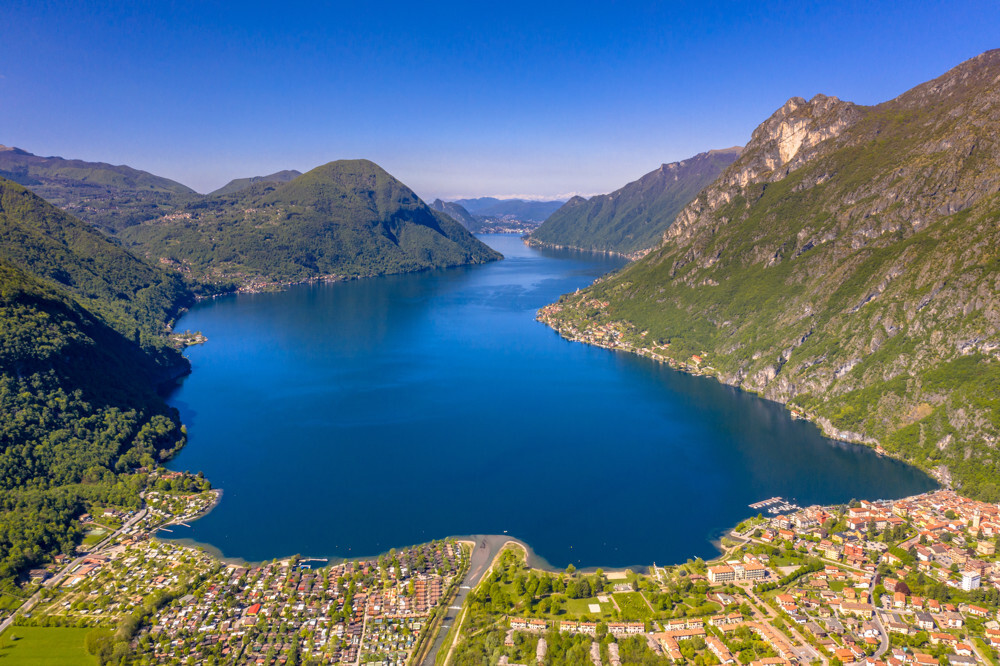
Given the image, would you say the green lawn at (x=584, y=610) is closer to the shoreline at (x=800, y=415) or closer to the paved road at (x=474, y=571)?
the paved road at (x=474, y=571)

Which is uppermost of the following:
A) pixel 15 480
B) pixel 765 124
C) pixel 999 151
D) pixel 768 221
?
pixel 765 124

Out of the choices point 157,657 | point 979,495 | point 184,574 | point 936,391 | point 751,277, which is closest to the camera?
point 157,657

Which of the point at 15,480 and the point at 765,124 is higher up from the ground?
the point at 765,124

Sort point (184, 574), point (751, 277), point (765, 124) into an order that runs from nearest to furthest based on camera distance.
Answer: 1. point (184, 574)
2. point (751, 277)
3. point (765, 124)

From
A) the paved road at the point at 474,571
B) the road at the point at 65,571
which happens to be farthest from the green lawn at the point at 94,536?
the paved road at the point at 474,571

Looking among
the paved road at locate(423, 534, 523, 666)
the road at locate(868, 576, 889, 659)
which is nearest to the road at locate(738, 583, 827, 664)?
the road at locate(868, 576, 889, 659)

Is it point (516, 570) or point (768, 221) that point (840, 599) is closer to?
point (516, 570)

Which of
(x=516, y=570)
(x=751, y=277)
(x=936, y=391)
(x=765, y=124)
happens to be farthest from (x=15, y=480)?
(x=765, y=124)
